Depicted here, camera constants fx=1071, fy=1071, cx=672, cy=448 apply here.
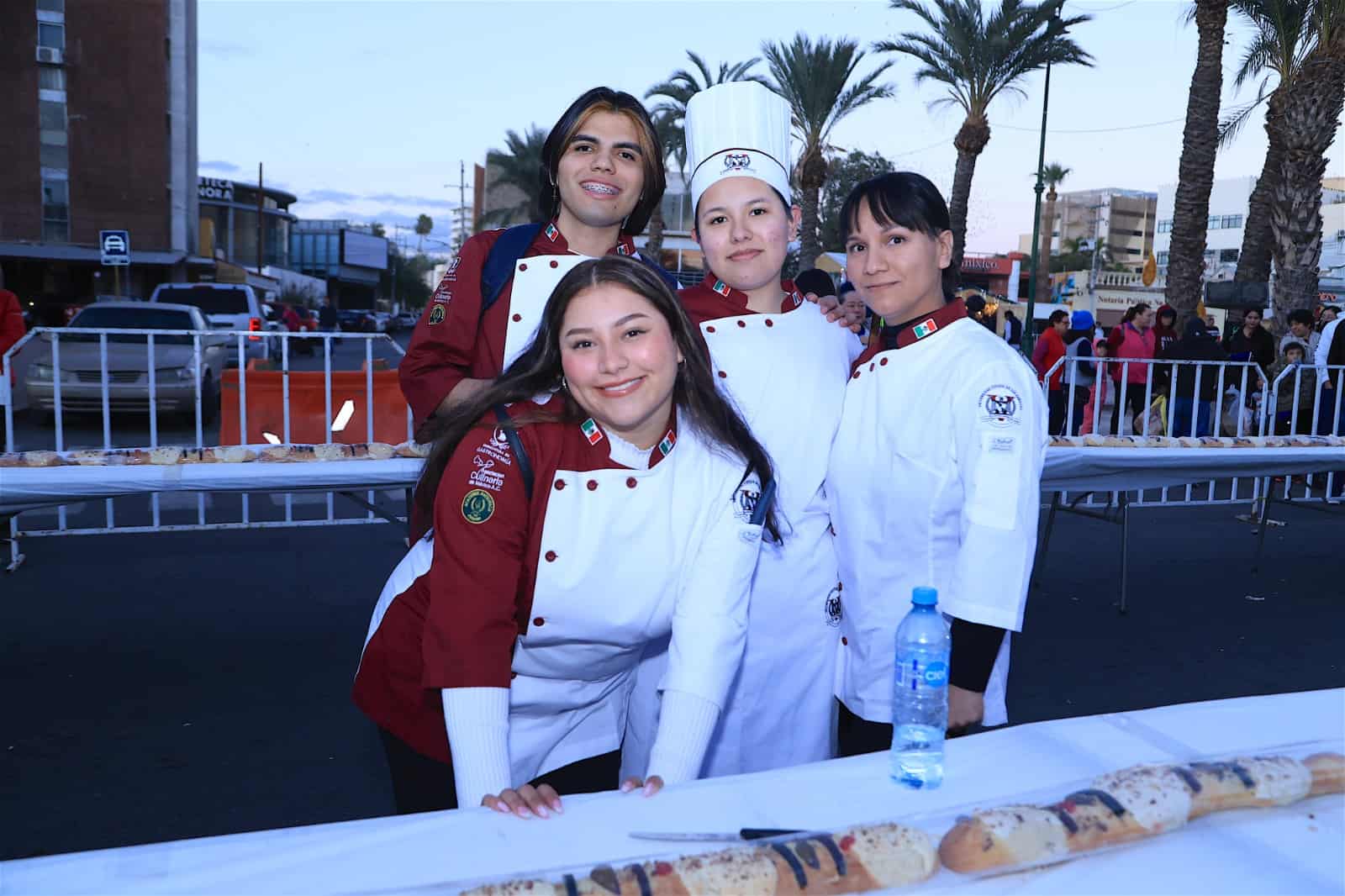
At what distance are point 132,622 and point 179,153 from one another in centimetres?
4006

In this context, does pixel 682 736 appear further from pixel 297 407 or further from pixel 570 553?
pixel 297 407

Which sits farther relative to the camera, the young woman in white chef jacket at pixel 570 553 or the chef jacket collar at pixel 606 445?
the chef jacket collar at pixel 606 445

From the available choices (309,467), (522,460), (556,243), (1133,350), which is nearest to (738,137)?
(556,243)

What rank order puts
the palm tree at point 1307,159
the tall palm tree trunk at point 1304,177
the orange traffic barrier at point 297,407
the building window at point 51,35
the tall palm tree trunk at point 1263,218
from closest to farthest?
the orange traffic barrier at point 297,407 → the palm tree at point 1307,159 → the tall palm tree trunk at point 1304,177 → the tall palm tree trunk at point 1263,218 → the building window at point 51,35

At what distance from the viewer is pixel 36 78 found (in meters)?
35.9

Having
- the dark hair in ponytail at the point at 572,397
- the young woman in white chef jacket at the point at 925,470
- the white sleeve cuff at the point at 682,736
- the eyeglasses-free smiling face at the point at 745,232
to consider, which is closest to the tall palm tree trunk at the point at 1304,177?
the young woman in white chef jacket at the point at 925,470

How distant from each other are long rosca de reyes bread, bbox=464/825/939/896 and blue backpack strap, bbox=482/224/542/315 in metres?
1.58

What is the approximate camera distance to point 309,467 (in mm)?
4227

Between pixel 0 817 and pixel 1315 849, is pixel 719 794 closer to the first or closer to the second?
pixel 1315 849

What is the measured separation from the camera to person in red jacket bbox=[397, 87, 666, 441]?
2572 mm

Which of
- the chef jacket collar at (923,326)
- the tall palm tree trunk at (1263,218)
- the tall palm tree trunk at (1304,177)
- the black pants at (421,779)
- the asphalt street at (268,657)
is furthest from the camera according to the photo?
the tall palm tree trunk at (1263,218)

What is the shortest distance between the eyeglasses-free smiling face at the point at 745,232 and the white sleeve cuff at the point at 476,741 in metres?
1.12

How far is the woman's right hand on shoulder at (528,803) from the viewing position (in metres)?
1.51

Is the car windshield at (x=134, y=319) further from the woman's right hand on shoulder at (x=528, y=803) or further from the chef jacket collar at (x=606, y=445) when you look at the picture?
the woman's right hand on shoulder at (x=528, y=803)
